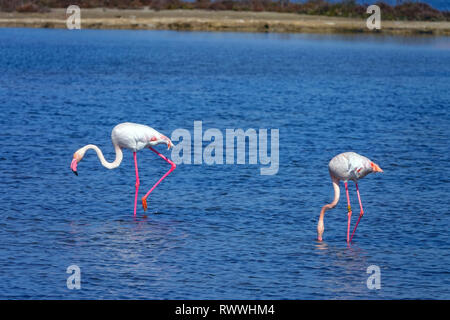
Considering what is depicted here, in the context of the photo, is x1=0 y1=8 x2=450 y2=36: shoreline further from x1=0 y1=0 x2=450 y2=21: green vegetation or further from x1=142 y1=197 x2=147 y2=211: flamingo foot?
x1=142 y1=197 x2=147 y2=211: flamingo foot

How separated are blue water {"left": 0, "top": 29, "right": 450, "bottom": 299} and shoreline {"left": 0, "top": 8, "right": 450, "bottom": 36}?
202ft

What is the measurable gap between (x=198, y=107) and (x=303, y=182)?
16.1 meters

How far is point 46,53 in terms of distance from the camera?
227ft

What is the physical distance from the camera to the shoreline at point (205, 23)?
10412cm

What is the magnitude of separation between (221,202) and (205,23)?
8878 cm

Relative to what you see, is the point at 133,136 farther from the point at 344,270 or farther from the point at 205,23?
the point at 205,23

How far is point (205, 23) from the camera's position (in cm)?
10475

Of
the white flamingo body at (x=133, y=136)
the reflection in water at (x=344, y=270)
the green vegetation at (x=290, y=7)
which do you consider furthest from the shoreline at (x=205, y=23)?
the reflection in water at (x=344, y=270)

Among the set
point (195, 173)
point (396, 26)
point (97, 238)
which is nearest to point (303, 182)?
point (195, 173)

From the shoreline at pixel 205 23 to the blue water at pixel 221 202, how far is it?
202 feet

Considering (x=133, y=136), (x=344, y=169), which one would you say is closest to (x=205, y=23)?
(x=133, y=136)

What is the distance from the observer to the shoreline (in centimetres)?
10412

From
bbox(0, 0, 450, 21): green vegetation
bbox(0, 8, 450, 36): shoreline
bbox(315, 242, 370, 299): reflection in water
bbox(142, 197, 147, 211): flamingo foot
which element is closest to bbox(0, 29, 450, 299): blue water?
bbox(315, 242, 370, 299): reflection in water
